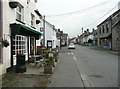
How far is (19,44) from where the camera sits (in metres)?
10.4

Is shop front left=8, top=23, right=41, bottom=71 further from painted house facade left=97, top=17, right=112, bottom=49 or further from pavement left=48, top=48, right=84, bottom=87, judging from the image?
painted house facade left=97, top=17, right=112, bottom=49

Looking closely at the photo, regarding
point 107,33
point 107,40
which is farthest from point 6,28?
point 107,40

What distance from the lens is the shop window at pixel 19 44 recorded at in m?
9.59

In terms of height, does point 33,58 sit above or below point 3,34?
below

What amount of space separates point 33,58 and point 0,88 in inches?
263

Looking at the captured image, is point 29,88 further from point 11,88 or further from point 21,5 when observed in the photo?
point 21,5

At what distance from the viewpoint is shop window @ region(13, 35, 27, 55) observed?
31.5ft

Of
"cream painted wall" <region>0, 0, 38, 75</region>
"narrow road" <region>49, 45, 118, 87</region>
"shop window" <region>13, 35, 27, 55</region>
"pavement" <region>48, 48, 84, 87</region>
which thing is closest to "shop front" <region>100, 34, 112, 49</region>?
"narrow road" <region>49, 45, 118, 87</region>

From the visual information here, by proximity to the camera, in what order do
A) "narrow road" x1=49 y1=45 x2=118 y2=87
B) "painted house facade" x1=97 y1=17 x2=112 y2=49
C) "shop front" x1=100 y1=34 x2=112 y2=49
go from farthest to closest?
"painted house facade" x1=97 y1=17 x2=112 y2=49 < "shop front" x1=100 y1=34 x2=112 y2=49 < "narrow road" x1=49 y1=45 x2=118 y2=87

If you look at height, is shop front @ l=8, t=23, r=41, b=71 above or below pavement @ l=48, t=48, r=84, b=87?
above

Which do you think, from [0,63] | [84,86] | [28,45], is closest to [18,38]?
[28,45]

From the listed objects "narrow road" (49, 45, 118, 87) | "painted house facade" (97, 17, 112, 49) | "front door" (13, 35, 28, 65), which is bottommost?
"narrow road" (49, 45, 118, 87)

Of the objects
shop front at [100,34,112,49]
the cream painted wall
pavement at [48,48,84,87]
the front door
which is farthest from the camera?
shop front at [100,34,112,49]

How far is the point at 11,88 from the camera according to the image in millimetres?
5238
